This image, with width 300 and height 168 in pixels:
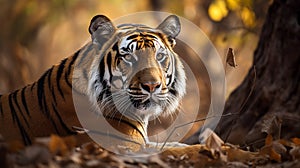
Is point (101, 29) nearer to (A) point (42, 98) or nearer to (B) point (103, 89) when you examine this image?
(B) point (103, 89)

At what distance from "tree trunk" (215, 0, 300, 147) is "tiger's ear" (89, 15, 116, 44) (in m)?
1.29

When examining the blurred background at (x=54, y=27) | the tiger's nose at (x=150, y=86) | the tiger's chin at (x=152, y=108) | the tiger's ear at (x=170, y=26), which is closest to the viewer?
the tiger's nose at (x=150, y=86)

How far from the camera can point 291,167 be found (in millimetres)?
3914

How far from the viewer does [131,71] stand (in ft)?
15.6

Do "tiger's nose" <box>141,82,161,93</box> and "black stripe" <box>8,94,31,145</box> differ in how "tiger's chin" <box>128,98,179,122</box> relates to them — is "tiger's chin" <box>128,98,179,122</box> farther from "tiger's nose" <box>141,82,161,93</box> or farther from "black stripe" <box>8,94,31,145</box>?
"black stripe" <box>8,94,31,145</box>

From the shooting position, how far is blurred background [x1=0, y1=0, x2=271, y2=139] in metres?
13.1

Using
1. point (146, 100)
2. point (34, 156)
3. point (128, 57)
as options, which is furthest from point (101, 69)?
point (34, 156)

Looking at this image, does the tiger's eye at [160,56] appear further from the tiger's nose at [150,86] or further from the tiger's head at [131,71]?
the tiger's nose at [150,86]

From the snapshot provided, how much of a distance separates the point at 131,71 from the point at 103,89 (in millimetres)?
345

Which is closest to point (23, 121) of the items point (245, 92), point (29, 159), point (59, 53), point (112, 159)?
point (112, 159)

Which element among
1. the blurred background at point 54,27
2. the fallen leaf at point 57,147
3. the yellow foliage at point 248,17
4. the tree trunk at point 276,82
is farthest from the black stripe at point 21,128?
the blurred background at point 54,27

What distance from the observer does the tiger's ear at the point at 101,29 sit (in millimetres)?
4898

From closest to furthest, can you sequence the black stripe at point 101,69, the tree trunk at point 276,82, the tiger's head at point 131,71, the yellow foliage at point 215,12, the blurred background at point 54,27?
the tiger's head at point 131,71, the black stripe at point 101,69, the tree trunk at point 276,82, the blurred background at point 54,27, the yellow foliage at point 215,12

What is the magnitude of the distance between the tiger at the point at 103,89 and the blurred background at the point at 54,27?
5.49 meters
